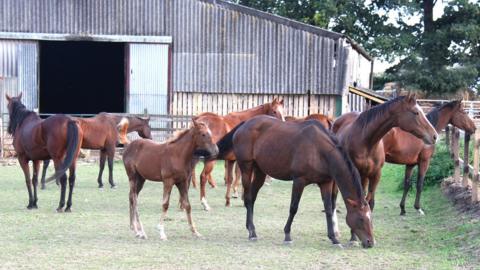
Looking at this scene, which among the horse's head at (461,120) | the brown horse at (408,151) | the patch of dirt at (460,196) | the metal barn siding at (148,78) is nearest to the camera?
the patch of dirt at (460,196)

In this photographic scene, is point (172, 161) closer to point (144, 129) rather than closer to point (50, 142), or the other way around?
point (50, 142)

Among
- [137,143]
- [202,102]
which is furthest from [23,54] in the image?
[137,143]

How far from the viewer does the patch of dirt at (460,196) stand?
1190 cm

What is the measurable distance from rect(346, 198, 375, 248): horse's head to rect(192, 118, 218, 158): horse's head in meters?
1.96

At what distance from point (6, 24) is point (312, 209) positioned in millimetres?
15243

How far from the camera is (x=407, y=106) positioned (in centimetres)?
1005

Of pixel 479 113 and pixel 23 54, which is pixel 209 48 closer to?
pixel 23 54

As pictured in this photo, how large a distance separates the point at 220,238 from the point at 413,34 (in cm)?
2901

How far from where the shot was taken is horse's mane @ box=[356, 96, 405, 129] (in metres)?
10.1

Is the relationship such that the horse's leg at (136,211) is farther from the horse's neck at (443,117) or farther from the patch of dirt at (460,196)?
the horse's neck at (443,117)

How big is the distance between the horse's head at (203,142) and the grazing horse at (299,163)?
1.87ft

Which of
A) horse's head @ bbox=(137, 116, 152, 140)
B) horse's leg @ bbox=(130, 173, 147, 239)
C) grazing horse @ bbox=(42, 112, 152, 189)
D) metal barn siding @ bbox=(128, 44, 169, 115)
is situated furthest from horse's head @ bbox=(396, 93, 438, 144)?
metal barn siding @ bbox=(128, 44, 169, 115)

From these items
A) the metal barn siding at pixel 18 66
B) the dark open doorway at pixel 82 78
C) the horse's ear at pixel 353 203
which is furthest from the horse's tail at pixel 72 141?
the dark open doorway at pixel 82 78

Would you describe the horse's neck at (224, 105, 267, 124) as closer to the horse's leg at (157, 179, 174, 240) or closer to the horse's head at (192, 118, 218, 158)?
the horse's head at (192, 118, 218, 158)
